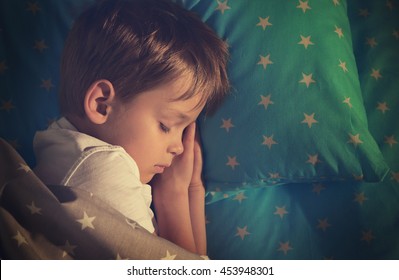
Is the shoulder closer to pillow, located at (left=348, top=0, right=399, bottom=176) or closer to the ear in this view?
the ear

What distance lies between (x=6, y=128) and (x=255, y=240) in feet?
1.92

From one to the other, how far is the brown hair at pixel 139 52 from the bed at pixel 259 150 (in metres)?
0.03

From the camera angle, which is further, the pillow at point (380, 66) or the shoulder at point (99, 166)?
the pillow at point (380, 66)

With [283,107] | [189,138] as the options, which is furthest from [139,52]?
[283,107]

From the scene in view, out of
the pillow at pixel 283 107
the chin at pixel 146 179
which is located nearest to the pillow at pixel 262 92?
the pillow at pixel 283 107

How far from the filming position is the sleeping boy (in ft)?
2.96

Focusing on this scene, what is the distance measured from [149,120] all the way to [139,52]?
5.5 inches

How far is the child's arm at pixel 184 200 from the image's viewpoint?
3.17 ft

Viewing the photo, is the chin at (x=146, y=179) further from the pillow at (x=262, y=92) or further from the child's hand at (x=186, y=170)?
the pillow at (x=262, y=92)

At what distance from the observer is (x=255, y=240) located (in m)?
0.98

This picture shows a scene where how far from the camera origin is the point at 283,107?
93 cm

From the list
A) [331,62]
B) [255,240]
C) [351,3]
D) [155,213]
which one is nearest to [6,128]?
[155,213]

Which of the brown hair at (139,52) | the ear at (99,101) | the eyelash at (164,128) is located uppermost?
the brown hair at (139,52)

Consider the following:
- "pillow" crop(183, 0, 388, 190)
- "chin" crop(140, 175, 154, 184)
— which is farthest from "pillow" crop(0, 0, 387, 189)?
"chin" crop(140, 175, 154, 184)
